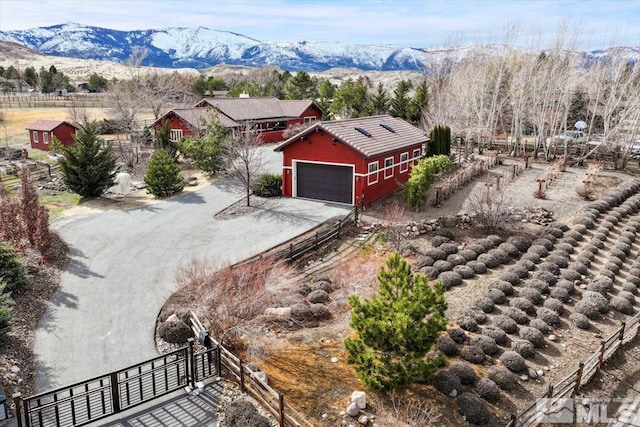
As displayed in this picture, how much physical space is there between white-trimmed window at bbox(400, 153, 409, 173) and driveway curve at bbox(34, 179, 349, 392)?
6.32m

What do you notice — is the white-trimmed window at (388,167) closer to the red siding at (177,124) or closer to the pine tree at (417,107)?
the red siding at (177,124)

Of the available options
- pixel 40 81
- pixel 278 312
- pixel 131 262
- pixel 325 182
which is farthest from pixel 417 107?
pixel 40 81

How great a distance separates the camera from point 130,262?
64.2ft

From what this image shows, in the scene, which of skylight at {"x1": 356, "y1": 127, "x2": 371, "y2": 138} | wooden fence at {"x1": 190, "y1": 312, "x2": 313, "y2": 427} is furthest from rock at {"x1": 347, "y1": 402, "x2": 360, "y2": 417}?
skylight at {"x1": 356, "y1": 127, "x2": 371, "y2": 138}

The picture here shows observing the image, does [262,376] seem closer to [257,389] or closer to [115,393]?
[257,389]

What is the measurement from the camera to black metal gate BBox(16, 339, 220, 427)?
10.2 metres

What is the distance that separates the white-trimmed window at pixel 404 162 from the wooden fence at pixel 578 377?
677 inches

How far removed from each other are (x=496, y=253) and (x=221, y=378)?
1343 cm

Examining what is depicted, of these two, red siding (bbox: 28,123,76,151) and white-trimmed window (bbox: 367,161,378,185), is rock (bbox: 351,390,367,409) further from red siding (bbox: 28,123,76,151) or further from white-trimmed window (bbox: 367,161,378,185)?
red siding (bbox: 28,123,76,151)

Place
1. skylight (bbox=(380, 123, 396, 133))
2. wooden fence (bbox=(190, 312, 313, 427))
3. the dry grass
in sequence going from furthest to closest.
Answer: the dry grass, skylight (bbox=(380, 123, 396, 133)), wooden fence (bbox=(190, 312, 313, 427))

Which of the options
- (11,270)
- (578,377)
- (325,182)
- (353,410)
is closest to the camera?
(353,410)

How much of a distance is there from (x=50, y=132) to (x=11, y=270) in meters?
33.8

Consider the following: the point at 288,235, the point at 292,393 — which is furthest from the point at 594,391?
the point at 288,235

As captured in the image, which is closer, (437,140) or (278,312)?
(278,312)
